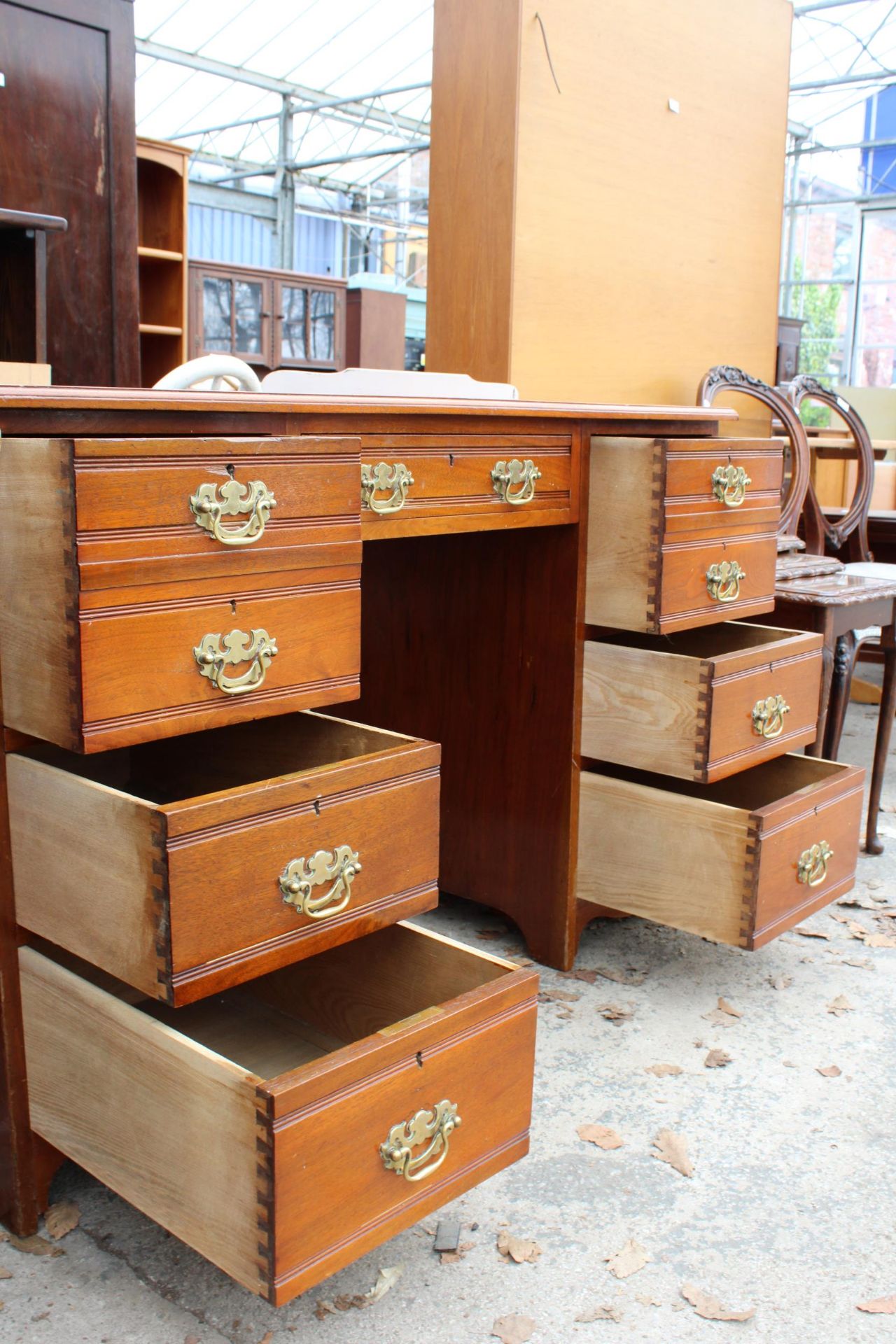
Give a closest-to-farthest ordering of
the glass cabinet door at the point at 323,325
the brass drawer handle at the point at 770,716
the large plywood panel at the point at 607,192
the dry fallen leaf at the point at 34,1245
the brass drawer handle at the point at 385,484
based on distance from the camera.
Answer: the dry fallen leaf at the point at 34,1245 → the brass drawer handle at the point at 385,484 → the brass drawer handle at the point at 770,716 → the large plywood panel at the point at 607,192 → the glass cabinet door at the point at 323,325

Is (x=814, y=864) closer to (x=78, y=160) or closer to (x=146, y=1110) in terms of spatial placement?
(x=146, y=1110)

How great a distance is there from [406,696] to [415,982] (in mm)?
831

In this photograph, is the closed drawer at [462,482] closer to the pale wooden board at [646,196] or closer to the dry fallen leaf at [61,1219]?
the dry fallen leaf at [61,1219]

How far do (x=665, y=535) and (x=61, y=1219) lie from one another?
3.68ft

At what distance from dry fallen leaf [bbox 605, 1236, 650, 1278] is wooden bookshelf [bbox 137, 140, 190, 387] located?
13.9 feet

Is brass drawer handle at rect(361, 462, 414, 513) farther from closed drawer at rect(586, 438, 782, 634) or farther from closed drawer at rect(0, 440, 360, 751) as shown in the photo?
closed drawer at rect(586, 438, 782, 634)

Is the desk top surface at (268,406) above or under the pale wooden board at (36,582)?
above

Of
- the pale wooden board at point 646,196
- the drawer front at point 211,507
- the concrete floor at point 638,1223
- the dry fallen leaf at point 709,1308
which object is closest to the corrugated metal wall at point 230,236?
the pale wooden board at point 646,196

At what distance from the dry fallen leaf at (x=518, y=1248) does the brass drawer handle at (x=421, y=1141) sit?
0.57 ft

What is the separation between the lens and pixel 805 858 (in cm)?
178

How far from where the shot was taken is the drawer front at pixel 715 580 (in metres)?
1.70

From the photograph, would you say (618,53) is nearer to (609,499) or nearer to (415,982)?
(609,499)

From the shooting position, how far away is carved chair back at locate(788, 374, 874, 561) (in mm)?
2883

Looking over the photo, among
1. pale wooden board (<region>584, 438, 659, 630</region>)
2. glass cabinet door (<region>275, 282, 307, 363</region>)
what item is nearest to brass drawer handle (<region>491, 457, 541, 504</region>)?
pale wooden board (<region>584, 438, 659, 630</region>)
